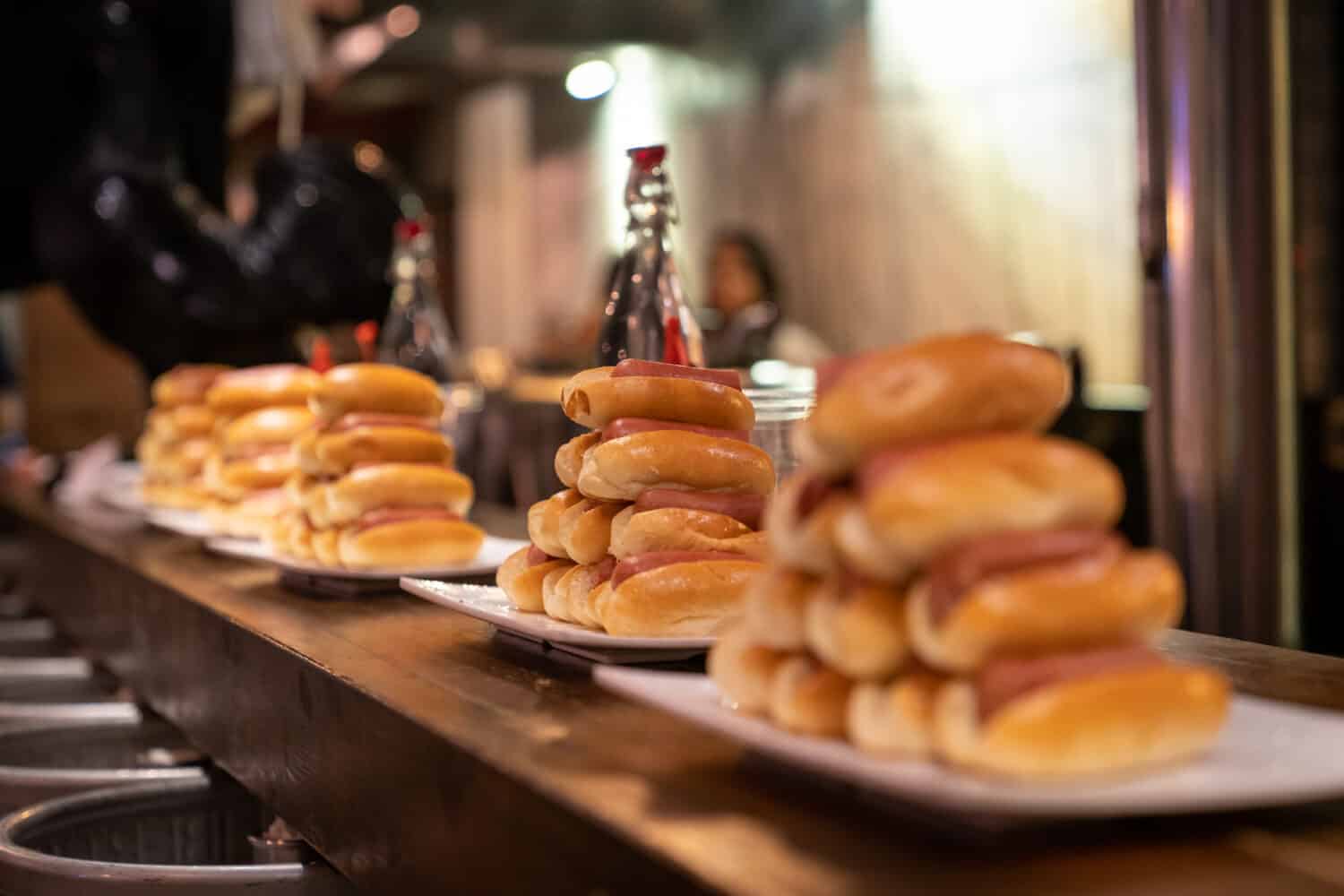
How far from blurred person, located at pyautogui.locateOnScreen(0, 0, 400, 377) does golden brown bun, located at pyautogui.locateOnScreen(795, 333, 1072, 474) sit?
2123 mm

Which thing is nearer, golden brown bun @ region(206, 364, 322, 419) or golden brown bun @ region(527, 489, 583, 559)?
golden brown bun @ region(527, 489, 583, 559)

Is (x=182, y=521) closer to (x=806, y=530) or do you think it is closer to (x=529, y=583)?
(x=529, y=583)

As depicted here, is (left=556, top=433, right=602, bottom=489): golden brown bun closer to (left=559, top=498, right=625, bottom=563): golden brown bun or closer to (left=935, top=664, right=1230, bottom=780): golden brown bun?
(left=559, top=498, right=625, bottom=563): golden brown bun

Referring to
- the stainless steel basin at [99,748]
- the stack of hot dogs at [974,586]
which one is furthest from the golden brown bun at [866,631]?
the stainless steel basin at [99,748]

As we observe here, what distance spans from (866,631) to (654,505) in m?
0.39

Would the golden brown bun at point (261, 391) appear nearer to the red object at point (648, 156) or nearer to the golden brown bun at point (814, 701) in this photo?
the red object at point (648, 156)

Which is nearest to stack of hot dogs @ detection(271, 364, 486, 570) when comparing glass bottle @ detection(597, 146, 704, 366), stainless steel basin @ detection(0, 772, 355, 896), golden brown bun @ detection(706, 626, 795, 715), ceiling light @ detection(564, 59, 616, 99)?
glass bottle @ detection(597, 146, 704, 366)

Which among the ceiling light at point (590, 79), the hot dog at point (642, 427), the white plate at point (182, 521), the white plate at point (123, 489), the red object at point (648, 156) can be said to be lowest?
the white plate at point (123, 489)

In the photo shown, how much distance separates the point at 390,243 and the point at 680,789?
7.12 ft

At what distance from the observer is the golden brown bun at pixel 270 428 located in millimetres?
1979

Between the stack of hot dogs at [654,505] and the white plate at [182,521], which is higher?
the stack of hot dogs at [654,505]

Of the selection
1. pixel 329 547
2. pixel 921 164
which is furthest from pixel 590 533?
pixel 921 164

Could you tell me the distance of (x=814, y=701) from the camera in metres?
0.72

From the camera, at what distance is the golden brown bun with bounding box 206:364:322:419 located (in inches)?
79.7
